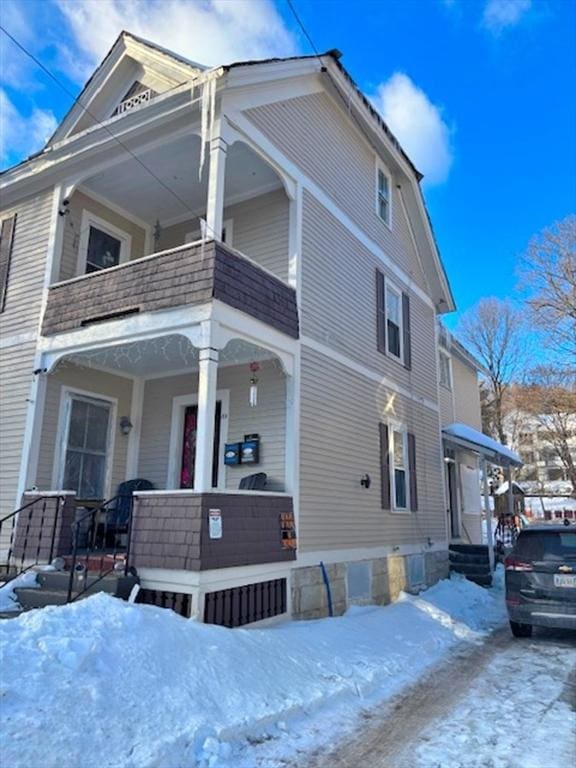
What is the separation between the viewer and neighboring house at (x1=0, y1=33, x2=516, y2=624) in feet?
23.3

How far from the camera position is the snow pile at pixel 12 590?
646 centimetres

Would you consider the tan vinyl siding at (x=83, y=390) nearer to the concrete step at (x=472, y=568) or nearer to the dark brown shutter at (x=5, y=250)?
the dark brown shutter at (x=5, y=250)

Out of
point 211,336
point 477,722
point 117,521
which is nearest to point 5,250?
point 117,521

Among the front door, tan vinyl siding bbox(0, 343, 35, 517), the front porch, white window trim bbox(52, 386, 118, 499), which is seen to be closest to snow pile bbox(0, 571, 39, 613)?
the front porch

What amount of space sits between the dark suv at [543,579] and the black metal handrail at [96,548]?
5.14m

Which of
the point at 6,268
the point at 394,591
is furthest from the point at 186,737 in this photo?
the point at 6,268

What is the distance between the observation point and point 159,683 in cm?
429

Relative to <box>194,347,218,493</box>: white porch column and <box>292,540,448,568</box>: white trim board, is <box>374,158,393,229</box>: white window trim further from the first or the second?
<box>194,347,218,493</box>: white porch column

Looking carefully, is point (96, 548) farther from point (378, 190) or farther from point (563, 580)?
point (378, 190)

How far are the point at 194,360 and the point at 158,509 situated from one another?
3.19 metres

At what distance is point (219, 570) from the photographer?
252 inches

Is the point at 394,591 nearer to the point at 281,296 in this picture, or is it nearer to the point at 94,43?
the point at 281,296

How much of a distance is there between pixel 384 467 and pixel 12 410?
6740 millimetres

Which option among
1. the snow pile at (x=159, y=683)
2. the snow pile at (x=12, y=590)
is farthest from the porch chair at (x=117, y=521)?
the snow pile at (x=159, y=683)
